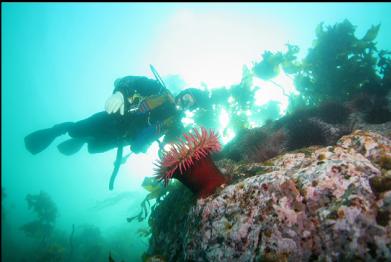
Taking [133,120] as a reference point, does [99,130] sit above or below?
above

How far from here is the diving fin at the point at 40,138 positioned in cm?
855

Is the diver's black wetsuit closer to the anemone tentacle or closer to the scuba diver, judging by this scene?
the scuba diver

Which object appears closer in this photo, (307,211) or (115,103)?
(307,211)

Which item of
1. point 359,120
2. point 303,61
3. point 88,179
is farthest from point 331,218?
point 88,179

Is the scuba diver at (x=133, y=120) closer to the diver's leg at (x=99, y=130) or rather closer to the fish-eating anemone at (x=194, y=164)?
the diver's leg at (x=99, y=130)

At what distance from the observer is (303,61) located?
521 inches

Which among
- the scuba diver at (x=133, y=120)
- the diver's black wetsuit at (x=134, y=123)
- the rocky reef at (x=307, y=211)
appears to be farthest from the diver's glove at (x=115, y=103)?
the rocky reef at (x=307, y=211)

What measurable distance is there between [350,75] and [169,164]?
11.2 m

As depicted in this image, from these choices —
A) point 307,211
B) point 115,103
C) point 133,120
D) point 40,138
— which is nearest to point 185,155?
point 307,211

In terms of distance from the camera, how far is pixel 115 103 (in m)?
7.12

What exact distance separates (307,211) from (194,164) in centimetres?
164

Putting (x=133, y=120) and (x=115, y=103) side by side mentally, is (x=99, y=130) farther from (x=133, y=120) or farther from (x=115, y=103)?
(x=115, y=103)

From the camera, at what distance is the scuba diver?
7613mm

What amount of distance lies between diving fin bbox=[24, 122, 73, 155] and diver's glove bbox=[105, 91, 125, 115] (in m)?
2.79
